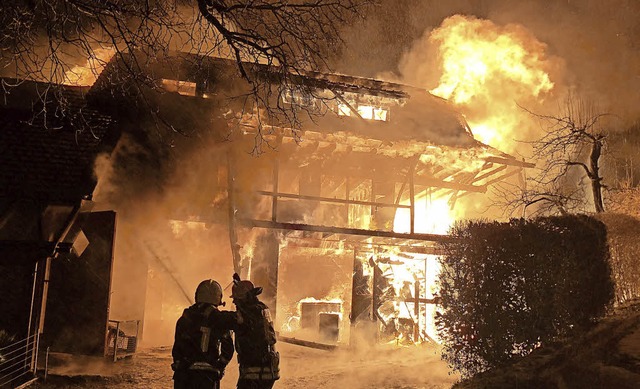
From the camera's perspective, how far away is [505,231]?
7867 millimetres

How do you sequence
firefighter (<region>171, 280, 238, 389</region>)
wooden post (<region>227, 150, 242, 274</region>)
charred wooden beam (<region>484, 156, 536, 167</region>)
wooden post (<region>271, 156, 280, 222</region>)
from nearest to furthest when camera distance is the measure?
firefighter (<region>171, 280, 238, 389</region>) → wooden post (<region>227, 150, 242, 274</region>) → wooden post (<region>271, 156, 280, 222</region>) → charred wooden beam (<region>484, 156, 536, 167</region>)

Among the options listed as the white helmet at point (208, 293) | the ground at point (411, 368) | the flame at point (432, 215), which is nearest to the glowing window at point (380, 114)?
the flame at point (432, 215)

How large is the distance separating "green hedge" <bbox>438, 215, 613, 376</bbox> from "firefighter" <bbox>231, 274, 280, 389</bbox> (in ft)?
12.2

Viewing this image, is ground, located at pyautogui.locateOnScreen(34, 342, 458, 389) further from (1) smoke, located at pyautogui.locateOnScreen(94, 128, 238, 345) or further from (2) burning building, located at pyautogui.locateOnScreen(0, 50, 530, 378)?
(1) smoke, located at pyautogui.locateOnScreen(94, 128, 238, 345)

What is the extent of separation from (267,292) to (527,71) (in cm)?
1771

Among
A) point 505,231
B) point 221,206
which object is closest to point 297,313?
point 221,206

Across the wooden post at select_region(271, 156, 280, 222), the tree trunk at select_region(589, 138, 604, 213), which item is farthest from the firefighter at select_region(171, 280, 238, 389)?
the tree trunk at select_region(589, 138, 604, 213)

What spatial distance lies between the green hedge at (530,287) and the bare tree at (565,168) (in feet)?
13.2

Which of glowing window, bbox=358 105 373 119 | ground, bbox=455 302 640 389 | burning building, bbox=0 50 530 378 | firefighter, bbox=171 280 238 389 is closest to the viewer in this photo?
firefighter, bbox=171 280 238 389

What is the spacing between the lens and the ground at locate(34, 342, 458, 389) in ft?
28.8

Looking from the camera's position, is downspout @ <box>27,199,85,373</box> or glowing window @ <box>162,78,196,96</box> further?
glowing window @ <box>162,78,196,96</box>

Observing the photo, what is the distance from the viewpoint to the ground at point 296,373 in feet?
28.8

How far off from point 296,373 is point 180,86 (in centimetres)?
1017

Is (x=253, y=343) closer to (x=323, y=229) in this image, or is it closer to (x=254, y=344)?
(x=254, y=344)
